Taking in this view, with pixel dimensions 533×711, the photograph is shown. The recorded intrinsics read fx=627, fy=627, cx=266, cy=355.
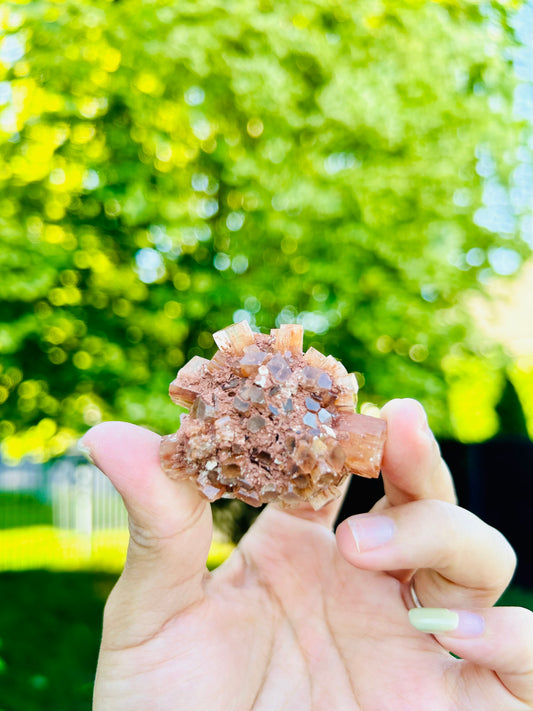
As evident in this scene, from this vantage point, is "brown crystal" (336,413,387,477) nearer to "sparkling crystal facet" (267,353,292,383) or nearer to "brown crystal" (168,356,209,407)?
"sparkling crystal facet" (267,353,292,383)

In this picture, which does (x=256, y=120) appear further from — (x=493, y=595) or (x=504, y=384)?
(x=493, y=595)

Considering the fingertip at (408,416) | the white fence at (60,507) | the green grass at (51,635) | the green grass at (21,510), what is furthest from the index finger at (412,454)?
the green grass at (21,510)

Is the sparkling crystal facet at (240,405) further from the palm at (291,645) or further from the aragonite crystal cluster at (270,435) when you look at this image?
the palm at (291,645)

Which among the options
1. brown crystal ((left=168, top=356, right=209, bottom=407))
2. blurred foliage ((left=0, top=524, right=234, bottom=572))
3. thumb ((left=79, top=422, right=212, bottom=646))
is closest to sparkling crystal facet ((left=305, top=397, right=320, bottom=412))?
brown crystal ((left=168, top=356, right=209, bottom=407))

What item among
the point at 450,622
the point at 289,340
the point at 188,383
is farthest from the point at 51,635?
the point at 289,340

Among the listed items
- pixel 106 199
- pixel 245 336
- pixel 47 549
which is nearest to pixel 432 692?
pixel 245 336

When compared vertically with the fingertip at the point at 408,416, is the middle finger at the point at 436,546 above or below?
below

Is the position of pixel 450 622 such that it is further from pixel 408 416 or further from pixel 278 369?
pixel 278 369
